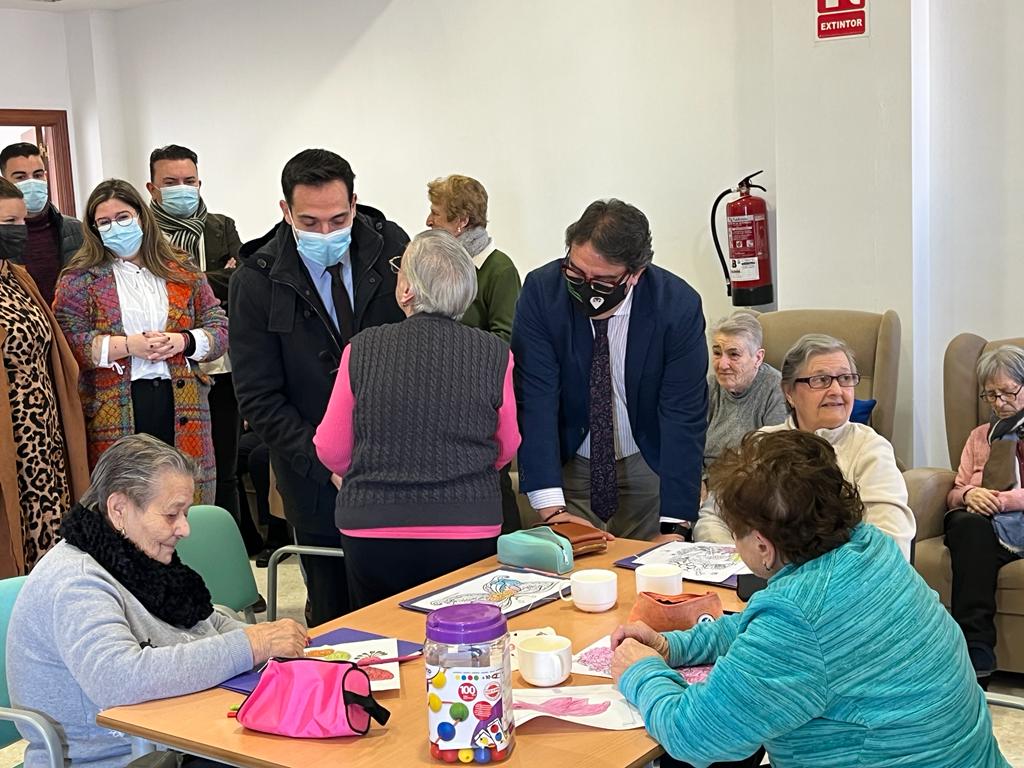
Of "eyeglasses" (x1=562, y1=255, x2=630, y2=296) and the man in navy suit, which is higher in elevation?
"eyeglasses" (x1=562, y1=255, x2=630, y2=296)

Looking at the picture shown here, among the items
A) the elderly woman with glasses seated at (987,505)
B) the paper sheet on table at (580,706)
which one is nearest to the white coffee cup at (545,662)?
the paper sheet on table at (580,706)

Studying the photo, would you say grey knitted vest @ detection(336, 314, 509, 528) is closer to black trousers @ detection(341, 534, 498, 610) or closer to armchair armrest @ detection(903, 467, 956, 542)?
black trousers @ detection(341, 534, 498, 610)

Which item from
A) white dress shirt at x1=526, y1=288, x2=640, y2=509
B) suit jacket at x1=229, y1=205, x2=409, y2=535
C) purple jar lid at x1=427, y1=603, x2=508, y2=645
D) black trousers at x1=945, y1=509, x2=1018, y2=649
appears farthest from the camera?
black trousers at x1=945, y1=509, x2=1018, y2=649

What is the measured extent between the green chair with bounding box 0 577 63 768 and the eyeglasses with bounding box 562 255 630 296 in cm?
139

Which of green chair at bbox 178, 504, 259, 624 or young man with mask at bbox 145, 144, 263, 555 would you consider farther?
young man with mask at bbox 145, 144, 263, 555

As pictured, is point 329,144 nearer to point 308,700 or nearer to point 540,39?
point 540,39

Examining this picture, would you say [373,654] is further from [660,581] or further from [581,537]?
[581,537]

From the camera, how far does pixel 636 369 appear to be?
9.87 feet

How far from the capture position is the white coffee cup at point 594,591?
92.0 inches

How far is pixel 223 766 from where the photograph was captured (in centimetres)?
218

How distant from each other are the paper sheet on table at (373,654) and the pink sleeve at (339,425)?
1.80ft

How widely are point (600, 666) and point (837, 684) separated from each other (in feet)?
1.55

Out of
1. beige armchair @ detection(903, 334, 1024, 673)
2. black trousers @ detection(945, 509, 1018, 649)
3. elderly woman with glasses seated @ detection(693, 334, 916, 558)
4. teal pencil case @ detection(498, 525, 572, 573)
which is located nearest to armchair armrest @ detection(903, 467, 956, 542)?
beige armchair @ detection(903, 334, 1024, 673)

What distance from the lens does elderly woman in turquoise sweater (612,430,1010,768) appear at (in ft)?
5.65
